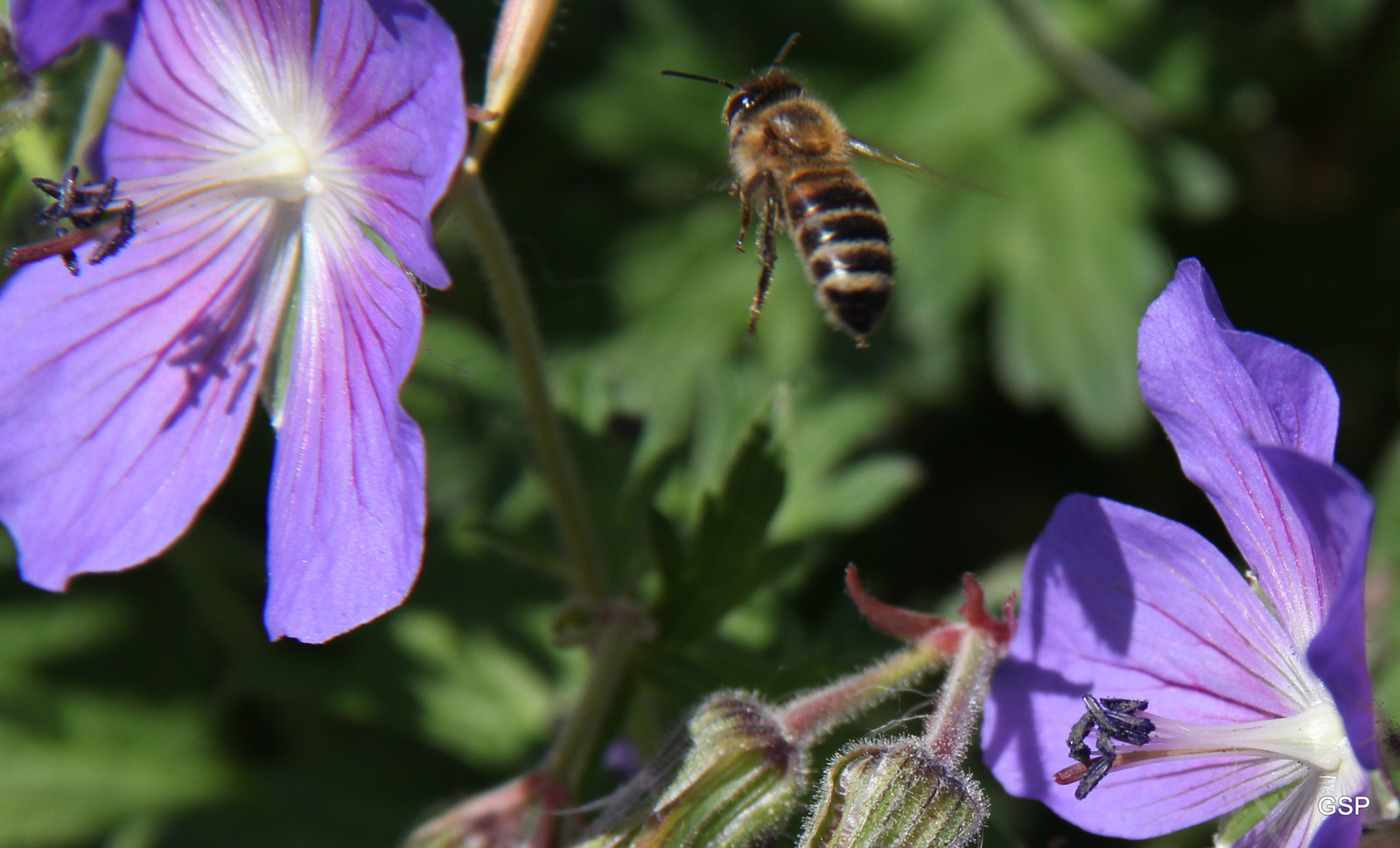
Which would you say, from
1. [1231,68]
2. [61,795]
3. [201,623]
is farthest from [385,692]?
[1231,68]

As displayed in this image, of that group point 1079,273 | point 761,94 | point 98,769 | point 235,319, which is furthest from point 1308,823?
point 98,769

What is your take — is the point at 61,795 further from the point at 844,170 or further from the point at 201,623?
the point at 844,170

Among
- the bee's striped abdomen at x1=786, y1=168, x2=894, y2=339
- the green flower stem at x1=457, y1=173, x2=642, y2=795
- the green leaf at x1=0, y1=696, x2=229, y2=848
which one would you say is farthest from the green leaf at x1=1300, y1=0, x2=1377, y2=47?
the green leaf at x1=0, y1=696, x2=229, y2=848

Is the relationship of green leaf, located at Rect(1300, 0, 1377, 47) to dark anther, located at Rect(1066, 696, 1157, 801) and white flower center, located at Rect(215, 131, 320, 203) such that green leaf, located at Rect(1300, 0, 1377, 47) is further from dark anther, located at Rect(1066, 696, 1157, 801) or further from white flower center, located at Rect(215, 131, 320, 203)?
white flower center, located at Rect(215, 131, 320, 203)

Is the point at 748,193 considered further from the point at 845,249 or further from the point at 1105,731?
the point at 1105,731

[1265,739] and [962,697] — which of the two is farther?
[962,697]
